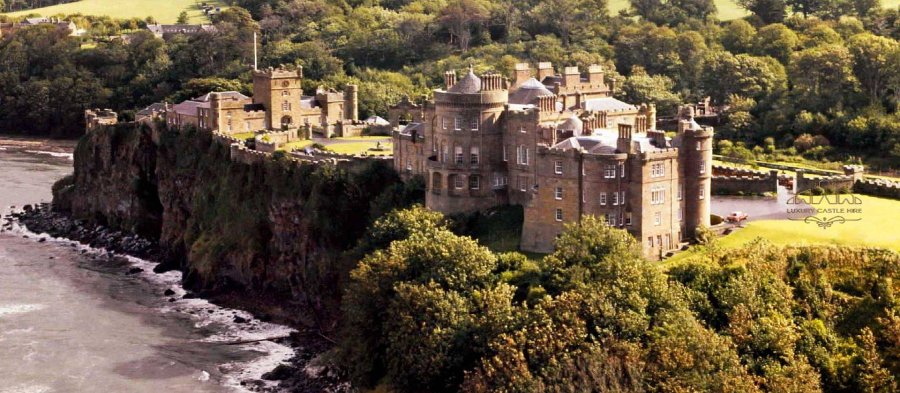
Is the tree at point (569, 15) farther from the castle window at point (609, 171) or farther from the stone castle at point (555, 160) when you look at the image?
the castle window at point (609, 171)

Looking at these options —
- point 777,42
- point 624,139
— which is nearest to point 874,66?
point 777,42

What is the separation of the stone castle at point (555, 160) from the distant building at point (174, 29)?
96579 mm

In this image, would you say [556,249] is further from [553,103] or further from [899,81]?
[899,81]

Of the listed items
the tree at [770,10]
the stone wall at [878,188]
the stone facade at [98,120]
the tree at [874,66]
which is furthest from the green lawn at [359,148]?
the tree at [770,10]

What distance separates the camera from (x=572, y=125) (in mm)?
67875

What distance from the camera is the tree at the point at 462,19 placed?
6112 inches

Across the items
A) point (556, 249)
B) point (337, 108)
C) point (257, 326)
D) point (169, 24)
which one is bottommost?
point (257, 326)

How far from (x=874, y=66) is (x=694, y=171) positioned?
4235 centimetres

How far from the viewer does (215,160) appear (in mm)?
95750

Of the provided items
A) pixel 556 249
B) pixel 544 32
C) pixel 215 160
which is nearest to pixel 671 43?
pixel 544 32

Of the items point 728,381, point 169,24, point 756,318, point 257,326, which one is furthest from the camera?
point 169,24

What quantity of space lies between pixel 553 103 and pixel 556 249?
10824mm
